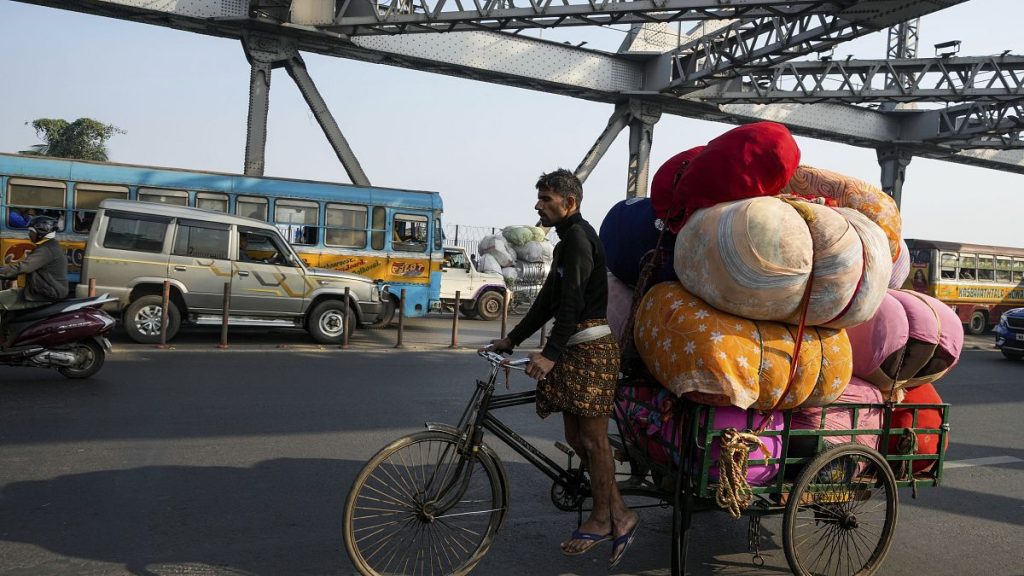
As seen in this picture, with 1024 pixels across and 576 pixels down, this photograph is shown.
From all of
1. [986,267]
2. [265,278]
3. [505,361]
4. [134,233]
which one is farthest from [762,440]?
[986,267]

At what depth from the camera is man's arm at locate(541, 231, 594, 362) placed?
11.6 feet

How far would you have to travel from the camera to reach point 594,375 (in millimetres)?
3635

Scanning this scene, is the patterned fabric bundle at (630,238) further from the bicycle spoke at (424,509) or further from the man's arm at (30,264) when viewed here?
the man's arm at (30,264)

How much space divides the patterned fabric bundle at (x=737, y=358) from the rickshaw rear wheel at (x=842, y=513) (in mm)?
393

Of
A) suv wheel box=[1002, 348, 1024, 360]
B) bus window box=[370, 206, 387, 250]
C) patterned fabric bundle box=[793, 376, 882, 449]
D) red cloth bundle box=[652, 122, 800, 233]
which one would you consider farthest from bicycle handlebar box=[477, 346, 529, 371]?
suv wheel box=[1002, 348, 1024, 360]

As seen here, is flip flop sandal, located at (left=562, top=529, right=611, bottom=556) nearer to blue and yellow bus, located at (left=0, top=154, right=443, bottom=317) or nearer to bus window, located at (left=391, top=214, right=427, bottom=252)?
blue and yellow bus, located at (left=0, top=154, right=443, bottom=317)

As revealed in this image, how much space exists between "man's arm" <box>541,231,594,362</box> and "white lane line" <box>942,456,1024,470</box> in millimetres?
4725

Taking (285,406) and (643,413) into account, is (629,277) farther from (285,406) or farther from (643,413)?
(285,406)

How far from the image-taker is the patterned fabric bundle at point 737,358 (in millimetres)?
3426

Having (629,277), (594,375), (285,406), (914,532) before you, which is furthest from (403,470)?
(285,406)

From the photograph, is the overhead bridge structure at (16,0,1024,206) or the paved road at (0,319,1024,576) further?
the overhead bridge structure at (16,0,1024,206)

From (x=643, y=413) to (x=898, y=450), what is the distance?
4.47 ft

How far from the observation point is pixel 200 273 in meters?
11.5

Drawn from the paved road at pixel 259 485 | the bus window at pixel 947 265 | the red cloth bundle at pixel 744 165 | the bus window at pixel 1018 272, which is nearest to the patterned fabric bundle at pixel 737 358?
the red cloth bundle at pixel 744 165
